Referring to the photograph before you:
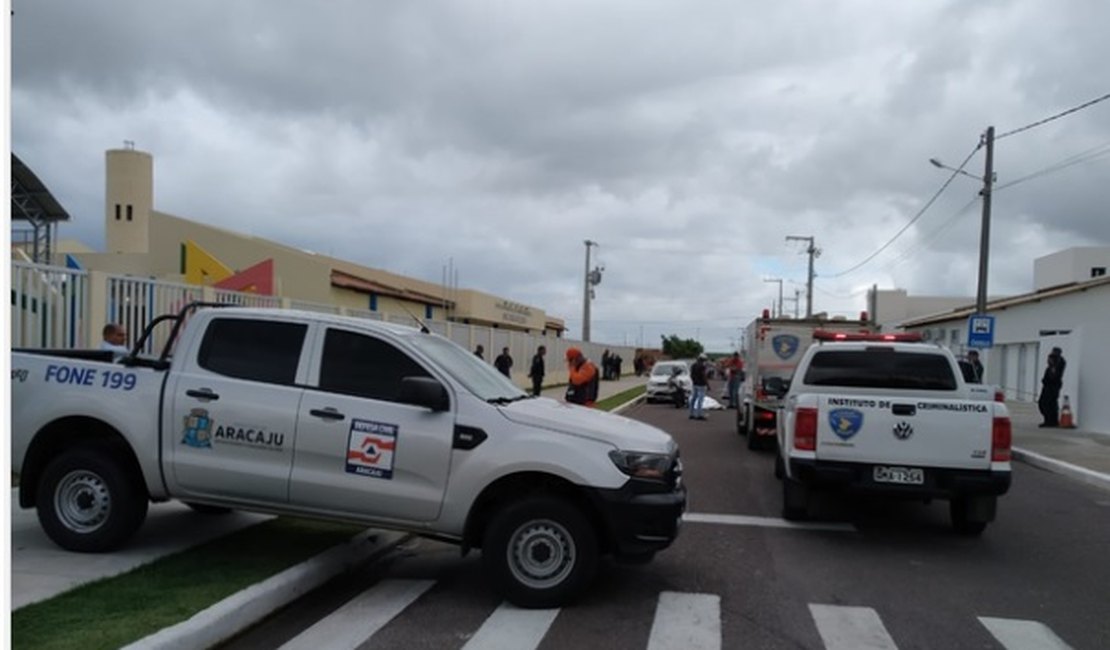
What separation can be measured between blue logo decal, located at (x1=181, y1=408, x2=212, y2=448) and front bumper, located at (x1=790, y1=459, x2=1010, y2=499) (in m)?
5.23

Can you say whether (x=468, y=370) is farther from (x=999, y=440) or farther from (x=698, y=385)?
(x=698, y=385)

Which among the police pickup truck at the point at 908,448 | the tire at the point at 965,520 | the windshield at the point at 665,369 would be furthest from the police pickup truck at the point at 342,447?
the windshield at the point at 665,369

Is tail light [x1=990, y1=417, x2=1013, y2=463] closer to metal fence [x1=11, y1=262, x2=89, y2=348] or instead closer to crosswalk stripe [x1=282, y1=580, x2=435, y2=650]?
crosswalk stripe [x1=282, y1=580, x2=435, y2=650]

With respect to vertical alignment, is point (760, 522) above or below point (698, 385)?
below

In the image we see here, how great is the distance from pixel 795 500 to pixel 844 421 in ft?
3.70

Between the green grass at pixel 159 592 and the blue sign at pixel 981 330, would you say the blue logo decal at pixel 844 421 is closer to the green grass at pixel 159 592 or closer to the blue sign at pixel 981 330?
the green grass at pixel 159 592

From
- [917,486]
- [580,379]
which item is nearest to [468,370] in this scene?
[917,486]

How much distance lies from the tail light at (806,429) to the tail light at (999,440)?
5.09ft

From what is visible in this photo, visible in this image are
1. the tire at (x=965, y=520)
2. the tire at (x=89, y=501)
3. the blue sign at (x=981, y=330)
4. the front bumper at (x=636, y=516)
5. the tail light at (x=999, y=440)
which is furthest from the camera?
the blue sign at (x=981, y=330)

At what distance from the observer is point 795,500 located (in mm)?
9195

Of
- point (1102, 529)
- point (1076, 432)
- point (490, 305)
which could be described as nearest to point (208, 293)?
point (1102, 529)

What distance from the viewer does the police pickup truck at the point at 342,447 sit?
618 cm

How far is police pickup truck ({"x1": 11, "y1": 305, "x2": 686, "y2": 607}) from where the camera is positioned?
618 centimetres

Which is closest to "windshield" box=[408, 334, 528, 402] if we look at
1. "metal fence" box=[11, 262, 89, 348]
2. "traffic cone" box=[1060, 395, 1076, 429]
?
"metal fence" box=[11, 262, 89, 348]
